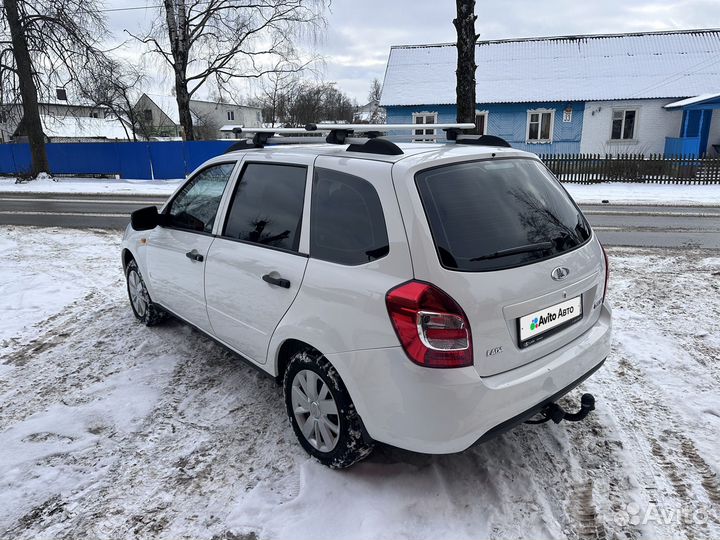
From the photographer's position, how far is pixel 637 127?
26.2 metres

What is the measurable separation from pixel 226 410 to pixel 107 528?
44.5 inches

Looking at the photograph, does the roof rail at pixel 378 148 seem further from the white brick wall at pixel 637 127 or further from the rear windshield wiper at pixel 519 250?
the white brick wall at pixel 637 127

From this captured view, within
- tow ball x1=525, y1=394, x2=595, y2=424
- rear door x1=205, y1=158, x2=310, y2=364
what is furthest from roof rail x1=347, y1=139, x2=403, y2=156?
tow ball x1=525, y1=394, x2=595, y2=424

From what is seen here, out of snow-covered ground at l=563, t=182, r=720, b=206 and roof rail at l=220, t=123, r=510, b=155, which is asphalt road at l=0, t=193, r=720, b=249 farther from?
roof rail at l=220, t=123, r=510, b=155

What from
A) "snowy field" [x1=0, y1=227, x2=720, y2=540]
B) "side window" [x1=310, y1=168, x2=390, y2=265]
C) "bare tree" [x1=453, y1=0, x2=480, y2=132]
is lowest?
"snowy field" [x1=0, y1=227, x2=720, y2=540]

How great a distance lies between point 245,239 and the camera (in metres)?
3.42

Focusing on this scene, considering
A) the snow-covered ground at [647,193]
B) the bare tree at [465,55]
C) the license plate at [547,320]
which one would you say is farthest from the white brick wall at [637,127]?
the license plate at [547,320]

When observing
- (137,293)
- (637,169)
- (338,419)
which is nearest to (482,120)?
(637,169)

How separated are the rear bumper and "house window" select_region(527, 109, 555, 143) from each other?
86.8ft

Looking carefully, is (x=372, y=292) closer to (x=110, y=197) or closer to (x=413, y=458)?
(x=413, y=458)

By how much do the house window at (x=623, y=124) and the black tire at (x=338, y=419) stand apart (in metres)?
27.9

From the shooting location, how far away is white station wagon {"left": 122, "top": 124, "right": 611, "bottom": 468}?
2.40 meters

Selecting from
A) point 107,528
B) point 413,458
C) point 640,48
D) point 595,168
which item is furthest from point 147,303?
point 640,48

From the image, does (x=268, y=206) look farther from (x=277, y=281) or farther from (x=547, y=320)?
(x=547, y=320)
